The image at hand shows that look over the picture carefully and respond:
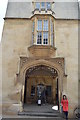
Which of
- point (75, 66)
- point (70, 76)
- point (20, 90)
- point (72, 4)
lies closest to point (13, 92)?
point (20, 90)

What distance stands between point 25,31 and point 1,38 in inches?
79.5

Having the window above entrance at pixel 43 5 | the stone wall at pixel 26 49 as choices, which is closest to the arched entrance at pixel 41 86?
the stone wall at pixel 26 49

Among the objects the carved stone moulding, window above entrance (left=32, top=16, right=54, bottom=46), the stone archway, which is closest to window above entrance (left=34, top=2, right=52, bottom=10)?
window above entrance (left=32, top=16, right=54, bottom=46)

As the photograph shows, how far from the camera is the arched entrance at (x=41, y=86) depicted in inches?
570

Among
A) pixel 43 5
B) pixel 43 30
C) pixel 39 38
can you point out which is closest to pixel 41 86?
pixel 39 38

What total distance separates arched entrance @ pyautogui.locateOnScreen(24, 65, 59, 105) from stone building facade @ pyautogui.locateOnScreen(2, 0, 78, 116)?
3.81 metres

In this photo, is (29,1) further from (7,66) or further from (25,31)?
(7,66)

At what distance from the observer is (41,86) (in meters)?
15.2

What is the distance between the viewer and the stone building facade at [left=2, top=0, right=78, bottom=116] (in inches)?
378

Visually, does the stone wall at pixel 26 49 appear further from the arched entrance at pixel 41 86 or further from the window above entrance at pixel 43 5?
the arched entrance at pixel 41 86

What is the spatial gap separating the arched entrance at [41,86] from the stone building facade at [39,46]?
3815 mm

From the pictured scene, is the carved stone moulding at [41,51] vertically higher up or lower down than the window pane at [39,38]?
lower down

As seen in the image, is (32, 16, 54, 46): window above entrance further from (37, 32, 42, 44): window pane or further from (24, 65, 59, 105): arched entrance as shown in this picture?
(24, 65, 59, 105): arched entrance

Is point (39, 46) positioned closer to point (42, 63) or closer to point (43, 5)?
point (42, 63)
